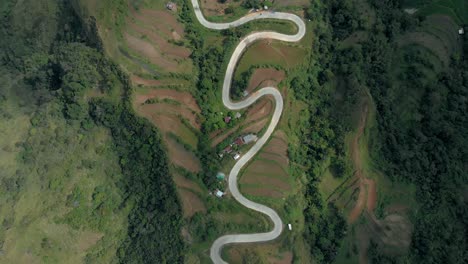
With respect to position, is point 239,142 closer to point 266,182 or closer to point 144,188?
point 266,182

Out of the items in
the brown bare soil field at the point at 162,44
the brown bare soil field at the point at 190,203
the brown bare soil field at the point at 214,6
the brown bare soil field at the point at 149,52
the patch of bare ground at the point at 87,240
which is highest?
the brown bare soil field at the point at 214,6

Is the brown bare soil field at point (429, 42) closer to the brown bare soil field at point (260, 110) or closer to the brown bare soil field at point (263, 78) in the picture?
the brown bare soil field at point (263, 78)

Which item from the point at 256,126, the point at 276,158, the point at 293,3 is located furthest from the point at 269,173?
the point at 293,3

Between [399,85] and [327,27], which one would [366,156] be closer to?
[399,85]

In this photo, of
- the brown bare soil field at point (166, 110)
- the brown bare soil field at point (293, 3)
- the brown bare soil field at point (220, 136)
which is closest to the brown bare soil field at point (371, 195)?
the brown bare soil field at point (220, 136)

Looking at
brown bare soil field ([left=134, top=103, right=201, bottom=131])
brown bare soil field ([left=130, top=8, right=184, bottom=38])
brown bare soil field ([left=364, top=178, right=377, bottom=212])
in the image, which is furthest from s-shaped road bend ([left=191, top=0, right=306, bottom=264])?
brown bare soil field ([left=364, top=178, right=377, bottom=212])

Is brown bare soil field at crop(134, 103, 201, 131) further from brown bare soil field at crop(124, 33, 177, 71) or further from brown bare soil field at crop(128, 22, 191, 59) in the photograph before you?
brown bare soil field at crop(128, 22, 191, 59)
